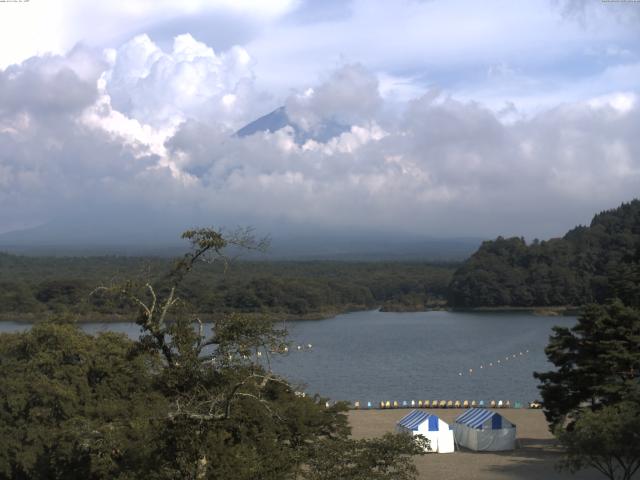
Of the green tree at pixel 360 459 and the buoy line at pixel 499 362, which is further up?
the green tree at pixel 360 459

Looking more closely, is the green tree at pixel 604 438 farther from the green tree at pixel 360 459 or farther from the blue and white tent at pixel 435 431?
the blue and white tent at pixel 435 431

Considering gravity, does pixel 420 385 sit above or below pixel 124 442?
below

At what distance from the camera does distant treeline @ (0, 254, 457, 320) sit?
205 ft

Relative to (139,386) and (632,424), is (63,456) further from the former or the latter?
(632,424)

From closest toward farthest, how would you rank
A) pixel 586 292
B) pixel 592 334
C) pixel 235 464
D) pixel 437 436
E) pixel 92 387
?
pixel 235 464
pixel 92 387
pixel 592 334
pixel 437 436
pixel 586 292

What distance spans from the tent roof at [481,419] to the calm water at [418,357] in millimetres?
4563

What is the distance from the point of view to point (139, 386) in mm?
15867

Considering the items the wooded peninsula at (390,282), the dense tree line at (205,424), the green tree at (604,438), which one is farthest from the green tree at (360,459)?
the wooded peninsula at (390,282)

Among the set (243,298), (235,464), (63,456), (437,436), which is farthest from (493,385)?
(243,298)

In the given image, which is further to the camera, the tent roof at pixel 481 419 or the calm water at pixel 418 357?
the calm water at pixel 418 357

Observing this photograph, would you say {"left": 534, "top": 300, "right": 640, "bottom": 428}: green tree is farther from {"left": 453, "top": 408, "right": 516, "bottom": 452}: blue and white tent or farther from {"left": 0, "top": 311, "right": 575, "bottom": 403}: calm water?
{"left": 0, "top": 311, "right": 575, "bottom": 403}: calm water

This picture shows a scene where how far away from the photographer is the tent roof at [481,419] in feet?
63.3

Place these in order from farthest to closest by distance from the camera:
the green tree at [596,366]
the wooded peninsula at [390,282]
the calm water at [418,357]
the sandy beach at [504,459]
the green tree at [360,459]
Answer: the wooded peninsula at [390,282], the calm water at [418,357], the green tree at [596,366], the sandy beach at [504,459], the green tree at [360,459]

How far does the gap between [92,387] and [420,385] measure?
62.5 ft
